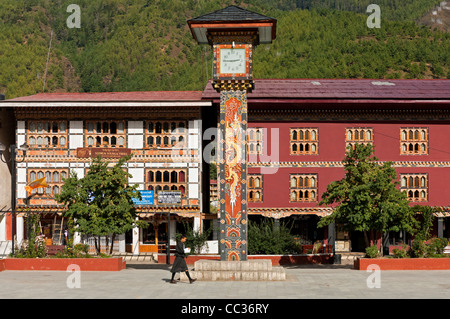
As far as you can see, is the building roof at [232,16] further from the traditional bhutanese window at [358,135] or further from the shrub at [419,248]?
the traditional bhutanese window at [358,135]

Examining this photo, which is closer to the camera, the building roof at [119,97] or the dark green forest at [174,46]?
the building roof at [119,97]

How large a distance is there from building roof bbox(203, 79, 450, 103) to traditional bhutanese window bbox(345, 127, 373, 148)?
208cm

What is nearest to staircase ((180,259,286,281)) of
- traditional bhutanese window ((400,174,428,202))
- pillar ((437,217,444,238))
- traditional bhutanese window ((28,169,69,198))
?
traditional bhutanese window ((400,174,428,202))

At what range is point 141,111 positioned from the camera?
42938mm

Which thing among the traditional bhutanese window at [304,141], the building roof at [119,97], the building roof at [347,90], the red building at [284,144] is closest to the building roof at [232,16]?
the building roof at [347,90]

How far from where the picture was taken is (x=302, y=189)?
4284 centimetres

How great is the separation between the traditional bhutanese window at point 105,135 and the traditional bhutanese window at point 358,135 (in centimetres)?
1444

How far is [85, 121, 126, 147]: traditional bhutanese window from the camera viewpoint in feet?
142

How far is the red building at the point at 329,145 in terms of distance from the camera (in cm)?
4281

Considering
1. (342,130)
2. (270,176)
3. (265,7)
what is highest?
(265,7)
